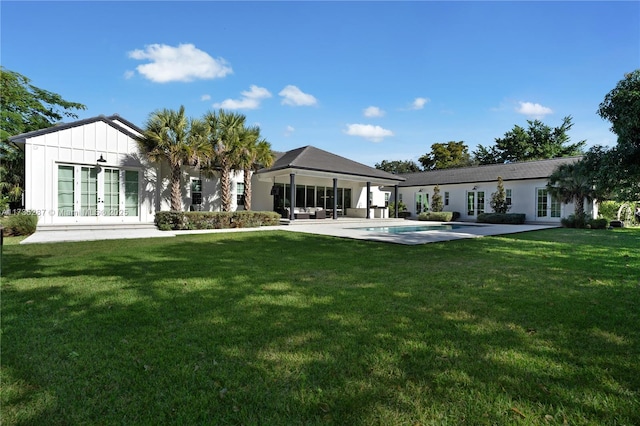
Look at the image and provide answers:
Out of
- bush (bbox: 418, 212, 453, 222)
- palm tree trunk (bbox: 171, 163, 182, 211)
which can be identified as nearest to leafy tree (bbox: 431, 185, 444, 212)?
bush (bbox: 418, 212, 453, 222)

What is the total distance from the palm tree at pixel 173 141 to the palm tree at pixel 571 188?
781 inches

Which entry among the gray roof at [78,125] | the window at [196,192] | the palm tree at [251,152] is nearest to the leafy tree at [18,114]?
the gray roof at [78,125]

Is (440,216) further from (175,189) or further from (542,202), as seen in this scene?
(175,189)

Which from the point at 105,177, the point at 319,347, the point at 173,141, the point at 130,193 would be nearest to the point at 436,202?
the point at 173,141

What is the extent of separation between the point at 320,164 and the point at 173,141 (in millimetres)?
9155

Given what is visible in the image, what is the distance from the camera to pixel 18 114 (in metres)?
23.4

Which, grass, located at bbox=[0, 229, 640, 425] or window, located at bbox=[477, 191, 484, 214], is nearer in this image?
grass, located at bbox=[0, 229, 640, 425]

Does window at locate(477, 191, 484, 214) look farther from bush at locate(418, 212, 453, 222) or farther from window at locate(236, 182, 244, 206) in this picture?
window at locate(236, 182, 244, 206)

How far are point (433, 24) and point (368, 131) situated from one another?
49307 mm

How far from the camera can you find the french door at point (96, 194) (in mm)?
14719

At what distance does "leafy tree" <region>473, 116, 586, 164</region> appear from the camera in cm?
3919

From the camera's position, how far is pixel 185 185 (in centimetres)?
1834

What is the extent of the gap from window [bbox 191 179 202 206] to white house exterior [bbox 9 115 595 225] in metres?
0.06

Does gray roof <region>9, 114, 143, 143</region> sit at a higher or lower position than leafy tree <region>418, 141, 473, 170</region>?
lower
